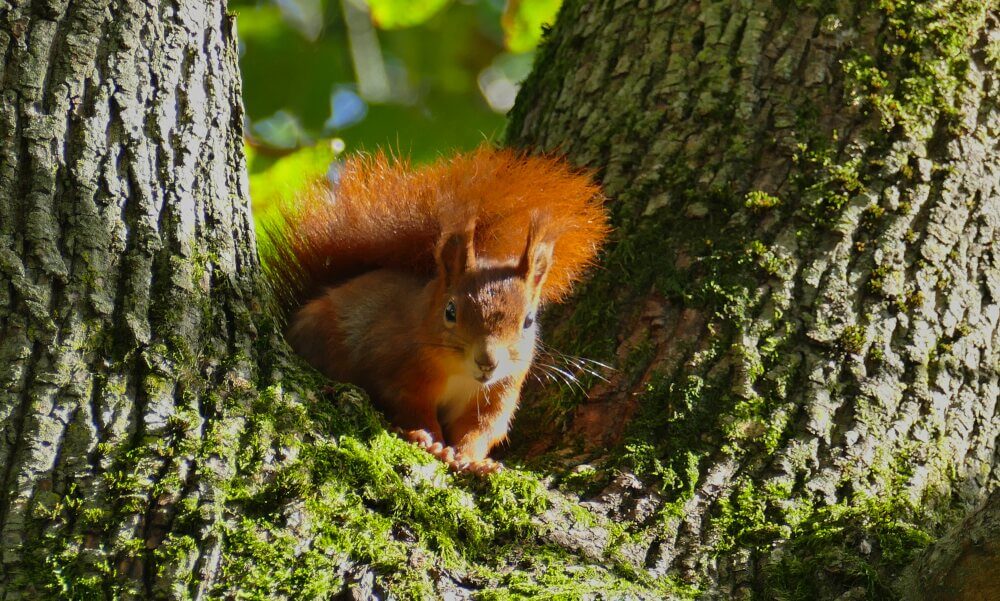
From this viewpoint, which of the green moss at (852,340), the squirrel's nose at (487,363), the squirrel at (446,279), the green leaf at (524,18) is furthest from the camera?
the green leaf at (524,18)

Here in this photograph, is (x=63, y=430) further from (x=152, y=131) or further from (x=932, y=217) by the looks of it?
(x=932, y=217)

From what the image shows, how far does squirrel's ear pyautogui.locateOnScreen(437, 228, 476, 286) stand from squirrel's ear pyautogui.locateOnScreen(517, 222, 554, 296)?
0.14 m

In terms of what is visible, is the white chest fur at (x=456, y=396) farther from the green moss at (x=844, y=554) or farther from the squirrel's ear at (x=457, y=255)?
the green moss at (x=844, y=554)

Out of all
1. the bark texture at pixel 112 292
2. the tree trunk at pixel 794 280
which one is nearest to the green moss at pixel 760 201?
the tree trunk at pixel 794 280

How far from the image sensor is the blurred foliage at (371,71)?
3.82 meters

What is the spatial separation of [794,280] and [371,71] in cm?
220

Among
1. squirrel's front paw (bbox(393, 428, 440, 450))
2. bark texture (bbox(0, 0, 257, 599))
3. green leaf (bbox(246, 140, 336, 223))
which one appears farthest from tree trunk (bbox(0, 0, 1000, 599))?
green leaf (bbox(246, 140, 336, 223))

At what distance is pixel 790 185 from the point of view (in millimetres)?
2541

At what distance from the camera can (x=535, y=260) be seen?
8.66 feet

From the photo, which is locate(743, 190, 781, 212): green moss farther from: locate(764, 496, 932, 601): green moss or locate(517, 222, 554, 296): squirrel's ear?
locate(764, 496, 932, 601): green moss

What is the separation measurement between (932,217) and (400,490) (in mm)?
1545

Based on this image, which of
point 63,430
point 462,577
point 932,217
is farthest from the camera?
point 932,217

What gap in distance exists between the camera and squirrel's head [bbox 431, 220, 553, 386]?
255 centimetres

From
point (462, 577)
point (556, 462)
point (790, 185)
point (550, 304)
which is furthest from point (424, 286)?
point (462, 577)
